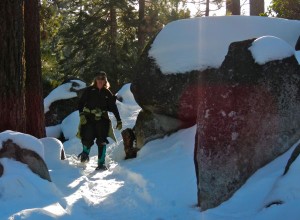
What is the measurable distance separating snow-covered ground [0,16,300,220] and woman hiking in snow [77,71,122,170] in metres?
0.56

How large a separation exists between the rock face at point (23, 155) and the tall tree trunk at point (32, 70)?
3494mm

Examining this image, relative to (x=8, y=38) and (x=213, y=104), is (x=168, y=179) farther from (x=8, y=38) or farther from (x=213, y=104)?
(x=8, y=38)

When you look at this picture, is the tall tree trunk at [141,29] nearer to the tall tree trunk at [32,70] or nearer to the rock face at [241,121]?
the tall tree trunk at [32,70]

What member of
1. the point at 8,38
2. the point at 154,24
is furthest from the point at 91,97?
the point at 154,24

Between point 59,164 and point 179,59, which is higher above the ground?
point 179,59

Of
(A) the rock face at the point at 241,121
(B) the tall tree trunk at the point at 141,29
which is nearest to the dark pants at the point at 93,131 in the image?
(A) the rock face at the point at 241,121

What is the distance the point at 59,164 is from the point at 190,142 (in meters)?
2.56

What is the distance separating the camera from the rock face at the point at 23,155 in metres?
5.45

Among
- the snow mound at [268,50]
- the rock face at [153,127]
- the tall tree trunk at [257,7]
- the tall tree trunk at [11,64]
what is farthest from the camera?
the tall tree trunk at [257,7]

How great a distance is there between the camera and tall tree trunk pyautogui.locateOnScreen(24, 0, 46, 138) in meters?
8.91

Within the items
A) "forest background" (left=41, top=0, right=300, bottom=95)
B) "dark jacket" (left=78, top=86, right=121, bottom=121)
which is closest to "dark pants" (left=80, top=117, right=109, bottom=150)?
"dark jacket" (left=78, top=86, right=121, bottom=121)

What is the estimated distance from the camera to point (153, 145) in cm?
848

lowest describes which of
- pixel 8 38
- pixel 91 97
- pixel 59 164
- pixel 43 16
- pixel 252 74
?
pixel 59 164

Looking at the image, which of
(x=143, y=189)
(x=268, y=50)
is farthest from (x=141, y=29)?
(x=268, y=50)
